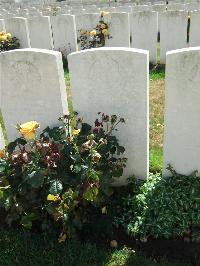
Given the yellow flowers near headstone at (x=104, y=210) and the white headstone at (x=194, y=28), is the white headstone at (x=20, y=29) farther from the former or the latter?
the yellow flowers near headstone at (x=104, y=210)

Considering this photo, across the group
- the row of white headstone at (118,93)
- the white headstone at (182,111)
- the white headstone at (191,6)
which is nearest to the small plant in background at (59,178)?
the row of white headstone at (118,93)

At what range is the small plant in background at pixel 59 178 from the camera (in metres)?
3.23

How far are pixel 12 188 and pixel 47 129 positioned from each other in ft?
2.26

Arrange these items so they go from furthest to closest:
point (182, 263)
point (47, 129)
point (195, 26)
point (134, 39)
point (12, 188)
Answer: point (134, 39)
point (195, 26)
point (47, 129)
point (12, 188)
point (182, 263)

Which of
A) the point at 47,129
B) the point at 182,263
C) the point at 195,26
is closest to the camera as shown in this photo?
the point at 182,263

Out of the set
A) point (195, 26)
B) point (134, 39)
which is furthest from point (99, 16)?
point (195, 26)

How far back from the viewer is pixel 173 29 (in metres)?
8.45

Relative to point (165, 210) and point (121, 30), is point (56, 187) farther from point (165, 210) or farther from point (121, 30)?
point (121, 30)

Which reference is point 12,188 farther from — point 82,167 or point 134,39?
point 134,39

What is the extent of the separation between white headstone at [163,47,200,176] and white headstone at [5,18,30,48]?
6.38 m

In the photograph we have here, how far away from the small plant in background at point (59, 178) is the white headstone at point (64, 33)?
614 cm

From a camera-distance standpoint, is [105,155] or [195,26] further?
[195,26]

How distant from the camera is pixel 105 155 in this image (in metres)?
3.60

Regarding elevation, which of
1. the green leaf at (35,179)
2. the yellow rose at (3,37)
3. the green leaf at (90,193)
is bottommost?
the green leaf at (90,193)
